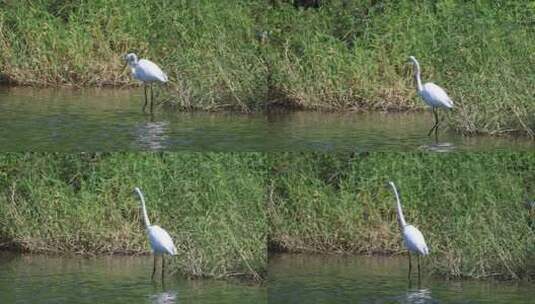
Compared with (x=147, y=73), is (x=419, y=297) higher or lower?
lower

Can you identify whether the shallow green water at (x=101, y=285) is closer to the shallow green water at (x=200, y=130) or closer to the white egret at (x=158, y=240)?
the white egret at (x=158, y=240)

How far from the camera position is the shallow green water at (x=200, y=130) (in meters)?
11.9

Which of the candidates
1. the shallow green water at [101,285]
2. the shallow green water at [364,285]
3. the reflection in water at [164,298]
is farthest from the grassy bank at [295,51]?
the reflection in water at [164,298]

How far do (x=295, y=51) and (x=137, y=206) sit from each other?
234 cm

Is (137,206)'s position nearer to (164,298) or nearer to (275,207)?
(275,207)

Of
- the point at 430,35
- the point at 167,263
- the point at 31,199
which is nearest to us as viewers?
the point at 167,263

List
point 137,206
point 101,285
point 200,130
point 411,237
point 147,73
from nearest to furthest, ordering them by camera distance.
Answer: point 101,285, point 411,237, point 200,130, point 137,206, point 147,73

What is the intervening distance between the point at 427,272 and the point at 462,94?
1742 millimetres

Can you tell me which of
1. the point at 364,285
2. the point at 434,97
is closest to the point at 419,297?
the point at 364,285

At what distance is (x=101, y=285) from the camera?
37.6ft

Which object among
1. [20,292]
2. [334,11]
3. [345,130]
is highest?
[334,11]

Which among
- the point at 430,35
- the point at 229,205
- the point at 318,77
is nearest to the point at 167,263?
the point at 229,205

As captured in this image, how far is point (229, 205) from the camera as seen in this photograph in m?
11.9

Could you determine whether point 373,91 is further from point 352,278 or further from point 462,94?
point 352,278
